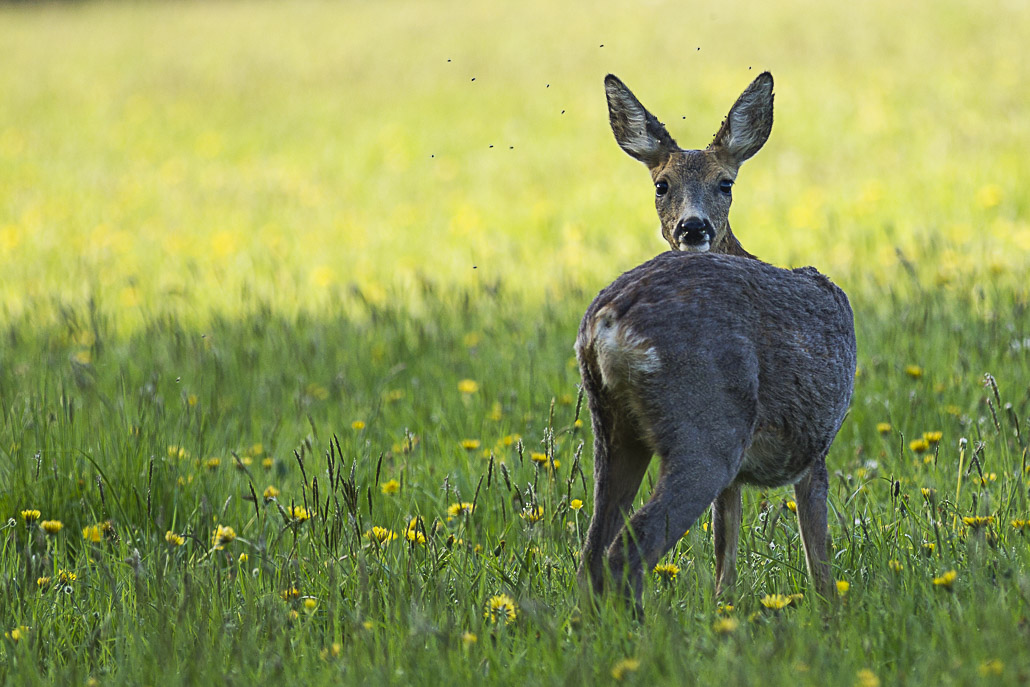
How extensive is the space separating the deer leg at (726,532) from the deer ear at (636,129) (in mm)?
1628

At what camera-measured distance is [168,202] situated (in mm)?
13648

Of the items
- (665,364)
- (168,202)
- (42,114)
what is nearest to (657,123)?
(665,364)

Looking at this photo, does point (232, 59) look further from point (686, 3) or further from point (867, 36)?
point (867, 36)

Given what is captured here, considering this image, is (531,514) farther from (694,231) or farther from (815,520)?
(694,231)

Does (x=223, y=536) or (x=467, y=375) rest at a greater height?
(x=467, y=375)

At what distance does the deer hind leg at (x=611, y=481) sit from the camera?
3277mm

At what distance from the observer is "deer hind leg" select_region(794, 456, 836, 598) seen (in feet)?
11.3

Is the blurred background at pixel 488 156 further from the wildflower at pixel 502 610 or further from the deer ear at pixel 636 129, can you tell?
the wildflower at pixel 502 610

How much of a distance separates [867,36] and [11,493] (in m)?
16.4

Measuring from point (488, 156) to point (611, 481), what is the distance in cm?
1144

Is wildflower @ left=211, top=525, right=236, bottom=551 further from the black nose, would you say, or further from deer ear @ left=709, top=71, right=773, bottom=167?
deer ear @ left=709, top=71, right=773, bottom=167

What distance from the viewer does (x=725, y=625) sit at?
273 centimetres

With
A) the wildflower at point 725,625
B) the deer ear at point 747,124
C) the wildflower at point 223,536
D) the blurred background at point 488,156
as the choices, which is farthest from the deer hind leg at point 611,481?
the blurred background at point 488,156

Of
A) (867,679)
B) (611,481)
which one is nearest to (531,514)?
(611,481)
